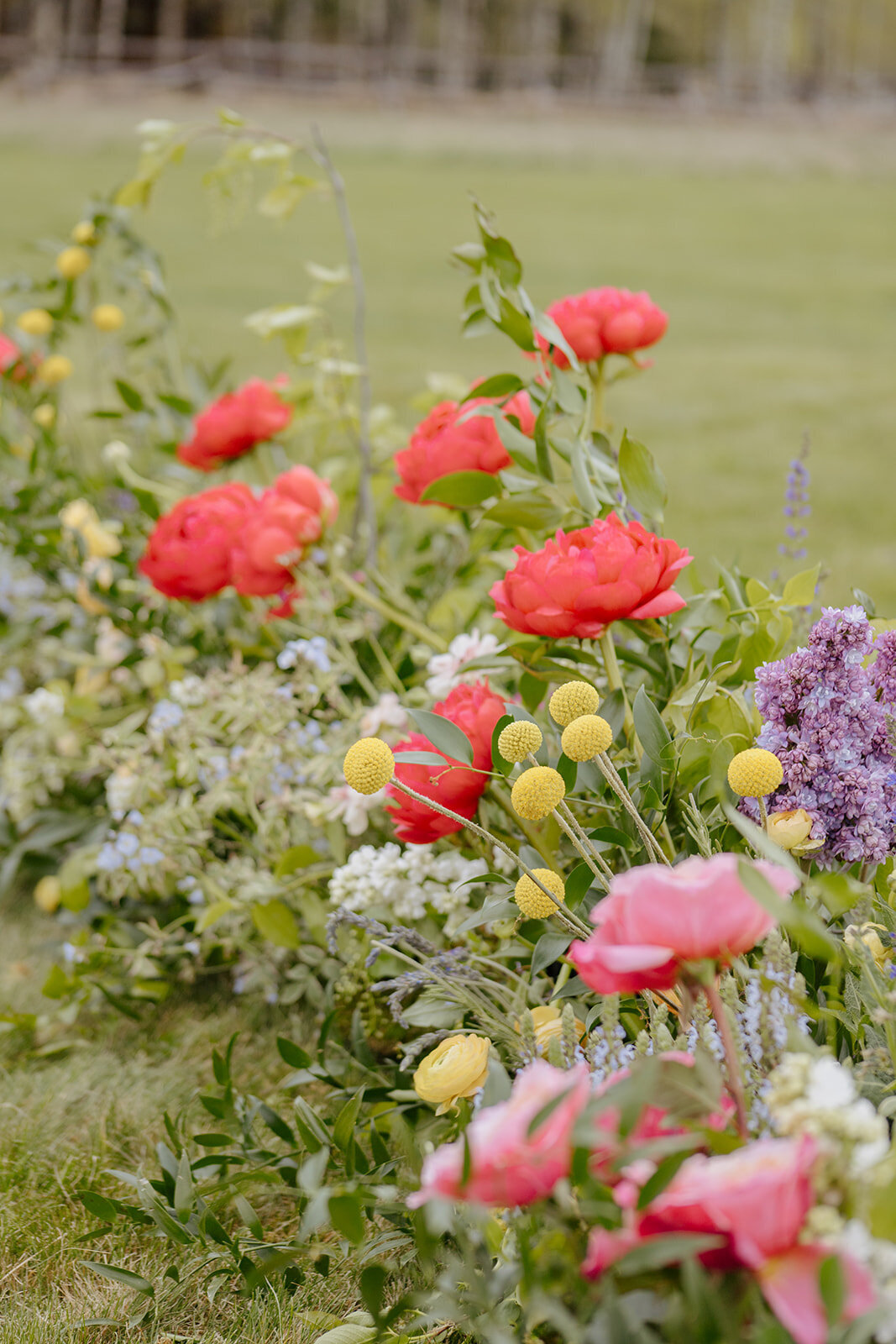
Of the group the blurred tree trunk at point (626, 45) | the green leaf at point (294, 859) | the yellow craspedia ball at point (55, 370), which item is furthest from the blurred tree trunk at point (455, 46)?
the green leaf at point (294, 859)

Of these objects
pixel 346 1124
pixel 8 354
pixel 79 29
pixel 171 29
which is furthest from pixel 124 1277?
pixel 79 29

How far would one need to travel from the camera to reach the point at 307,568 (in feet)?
4.66

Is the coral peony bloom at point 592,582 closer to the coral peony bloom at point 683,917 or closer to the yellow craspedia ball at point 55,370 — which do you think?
the coral peony bloom at point 683,917

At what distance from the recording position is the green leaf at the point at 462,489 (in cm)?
125

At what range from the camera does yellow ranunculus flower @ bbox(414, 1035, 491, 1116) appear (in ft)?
3.03

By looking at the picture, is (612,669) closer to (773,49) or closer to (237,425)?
(237,425)

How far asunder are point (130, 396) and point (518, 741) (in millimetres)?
1416

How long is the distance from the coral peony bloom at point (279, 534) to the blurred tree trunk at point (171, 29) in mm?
25716

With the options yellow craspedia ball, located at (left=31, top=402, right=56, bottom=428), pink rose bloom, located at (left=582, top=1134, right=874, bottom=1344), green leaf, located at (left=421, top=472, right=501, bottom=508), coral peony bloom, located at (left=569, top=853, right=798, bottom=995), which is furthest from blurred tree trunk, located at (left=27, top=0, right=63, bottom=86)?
pink rose bloom, located at (left=582, top=1134, right=874, bottom=1344)

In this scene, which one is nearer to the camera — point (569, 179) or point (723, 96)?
point (569, 179)

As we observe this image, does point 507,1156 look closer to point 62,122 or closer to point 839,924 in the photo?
point 839,924

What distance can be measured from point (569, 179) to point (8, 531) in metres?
13.1

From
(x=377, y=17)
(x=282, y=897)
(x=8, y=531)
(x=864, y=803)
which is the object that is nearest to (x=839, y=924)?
(x=864, y=803)

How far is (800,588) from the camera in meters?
1.15
